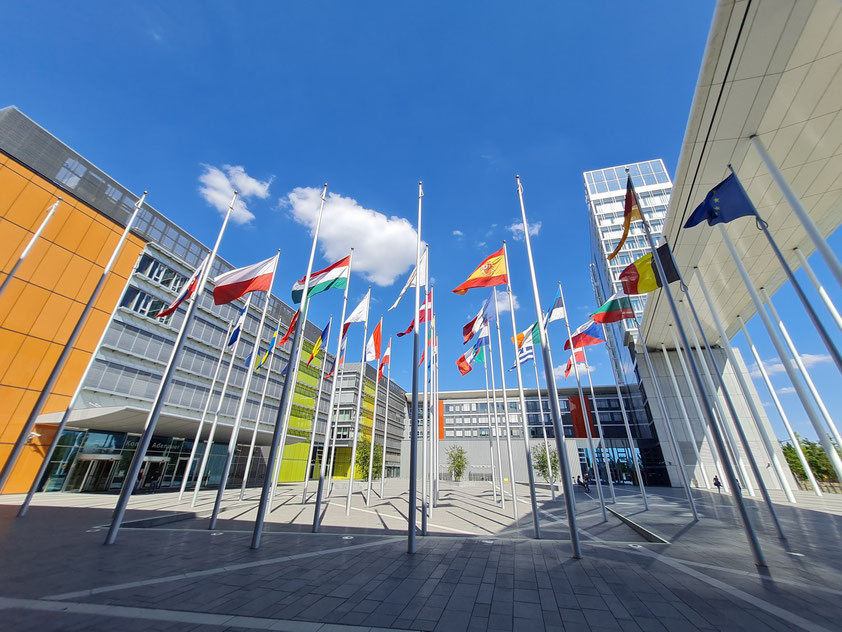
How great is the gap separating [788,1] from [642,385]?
42363mm

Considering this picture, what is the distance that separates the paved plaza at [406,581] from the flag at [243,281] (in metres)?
7.24

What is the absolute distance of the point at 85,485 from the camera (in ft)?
77.5

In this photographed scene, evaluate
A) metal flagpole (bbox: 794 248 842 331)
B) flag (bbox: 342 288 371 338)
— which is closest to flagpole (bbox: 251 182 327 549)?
flag (bbox: 342 288 371 338)

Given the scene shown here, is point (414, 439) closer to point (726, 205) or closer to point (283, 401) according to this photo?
point (283, 401)

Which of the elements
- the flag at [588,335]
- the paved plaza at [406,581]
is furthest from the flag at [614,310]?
the paved plaza at [406,581]

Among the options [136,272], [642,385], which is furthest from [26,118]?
[642,385]

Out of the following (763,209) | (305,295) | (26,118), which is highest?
(26,118)

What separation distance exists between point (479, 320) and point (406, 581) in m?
10.8

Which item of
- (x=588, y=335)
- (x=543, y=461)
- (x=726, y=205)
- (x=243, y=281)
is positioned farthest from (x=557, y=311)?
(x=543, y=461)

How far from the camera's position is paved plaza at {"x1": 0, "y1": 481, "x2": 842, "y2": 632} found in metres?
4.83

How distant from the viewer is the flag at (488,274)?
12266 mm

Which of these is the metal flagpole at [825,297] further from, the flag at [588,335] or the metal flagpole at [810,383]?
the flag at [588,335]

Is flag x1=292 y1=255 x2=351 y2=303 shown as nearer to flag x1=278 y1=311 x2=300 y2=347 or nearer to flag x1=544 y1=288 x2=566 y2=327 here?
flag x1=278 y1=311 x2=300 y2=347

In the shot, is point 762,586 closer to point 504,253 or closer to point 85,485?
point 504,253
